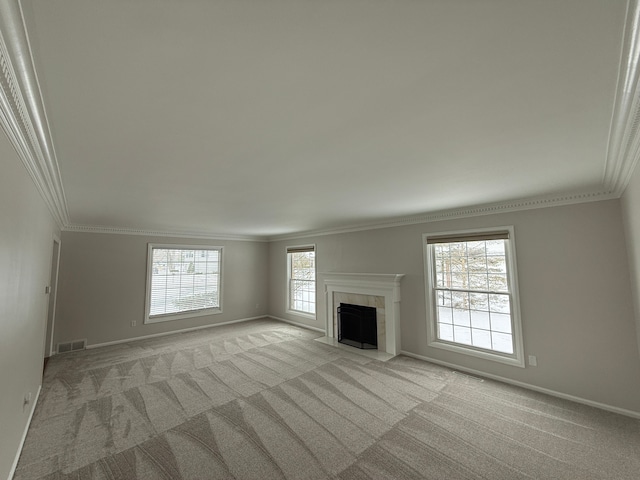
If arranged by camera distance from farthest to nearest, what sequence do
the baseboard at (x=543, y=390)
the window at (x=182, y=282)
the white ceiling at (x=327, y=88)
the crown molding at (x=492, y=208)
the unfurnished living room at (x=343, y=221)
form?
the window at (x=182, y=282) < the crown molding at (x=492, y=208) < the baseboard at (x=543, y=390) < the unfurnished living room at (x=343, y=221) < the white ceiling at (x=327, y=88)

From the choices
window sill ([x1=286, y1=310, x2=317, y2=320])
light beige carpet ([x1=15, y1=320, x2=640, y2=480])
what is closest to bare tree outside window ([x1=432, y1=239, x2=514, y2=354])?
light beige carpet ([x1=15, y1=320, x2=640, y2=480])

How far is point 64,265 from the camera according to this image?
4785 millimetres

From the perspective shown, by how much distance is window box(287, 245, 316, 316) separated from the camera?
650 centimetres

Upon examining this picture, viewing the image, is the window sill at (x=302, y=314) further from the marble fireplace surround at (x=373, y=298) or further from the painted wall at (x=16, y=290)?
the painted wall at (x=16, y=290)

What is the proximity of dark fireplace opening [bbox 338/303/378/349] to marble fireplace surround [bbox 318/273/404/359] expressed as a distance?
0.41 ft

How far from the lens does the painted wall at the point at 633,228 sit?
7.14 ft

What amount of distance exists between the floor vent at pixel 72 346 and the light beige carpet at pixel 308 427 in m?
0.69

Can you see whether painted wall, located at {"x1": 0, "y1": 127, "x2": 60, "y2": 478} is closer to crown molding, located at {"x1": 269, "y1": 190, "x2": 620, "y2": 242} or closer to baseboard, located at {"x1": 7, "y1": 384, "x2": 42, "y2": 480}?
baseboard, located at {"x1": 7, "y1": 384, "x2": 42, "y2": 480}

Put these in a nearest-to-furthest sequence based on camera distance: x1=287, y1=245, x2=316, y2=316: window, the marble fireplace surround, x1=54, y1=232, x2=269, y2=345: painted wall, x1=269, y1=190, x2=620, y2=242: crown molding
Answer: x1=269, y1=190, x2=620, y2=242: crown molding → the marble fireplace surround → x1=54, y1=232, x2=269, y2=345: painted wall → x1=287, y1=245, x2=316, y2=316: window

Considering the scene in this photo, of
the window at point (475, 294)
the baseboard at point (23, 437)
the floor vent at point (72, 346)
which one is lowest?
the baseboard at point (23, 437)

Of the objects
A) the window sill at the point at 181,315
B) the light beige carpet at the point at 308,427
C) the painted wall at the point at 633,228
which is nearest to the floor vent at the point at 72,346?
the light beige carpet at the point at 308,427

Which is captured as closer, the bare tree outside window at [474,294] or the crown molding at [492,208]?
the crown molding at [492,208]

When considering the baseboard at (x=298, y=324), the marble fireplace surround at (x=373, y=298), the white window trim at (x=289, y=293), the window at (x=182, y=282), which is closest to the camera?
the marble fireplace surround at (x=373, y=298)

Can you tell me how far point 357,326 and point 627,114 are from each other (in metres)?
4.55
